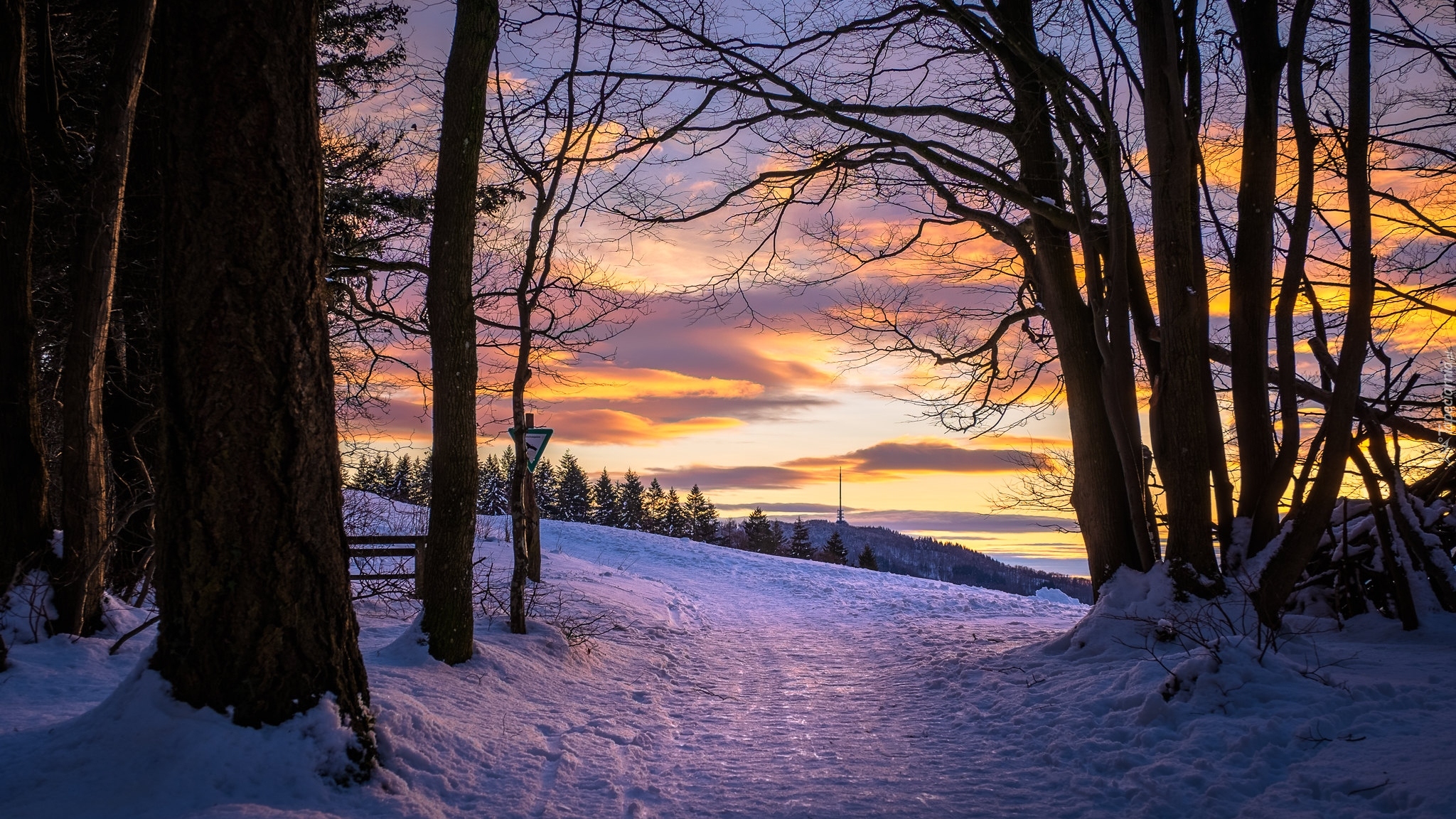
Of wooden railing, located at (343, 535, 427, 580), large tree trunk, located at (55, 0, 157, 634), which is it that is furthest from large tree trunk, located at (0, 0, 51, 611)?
wooden railing, located at (343, 535, 427, 580)

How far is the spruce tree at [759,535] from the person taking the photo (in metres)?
56.2

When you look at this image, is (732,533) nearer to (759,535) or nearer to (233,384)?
(759,535)

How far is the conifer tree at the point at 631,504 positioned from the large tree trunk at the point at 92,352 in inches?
2029

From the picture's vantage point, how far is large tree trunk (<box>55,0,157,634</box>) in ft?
20.6

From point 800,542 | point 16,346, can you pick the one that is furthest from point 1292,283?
point 800,542

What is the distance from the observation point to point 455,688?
5.54 meters

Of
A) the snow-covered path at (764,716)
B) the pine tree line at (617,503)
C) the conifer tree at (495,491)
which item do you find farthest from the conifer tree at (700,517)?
the snow-covered path at (764,716)

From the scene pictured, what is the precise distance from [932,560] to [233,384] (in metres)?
146

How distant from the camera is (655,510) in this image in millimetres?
62438

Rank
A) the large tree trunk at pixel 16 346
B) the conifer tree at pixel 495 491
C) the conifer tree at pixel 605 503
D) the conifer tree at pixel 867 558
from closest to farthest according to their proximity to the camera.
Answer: the large tree trunk at pixel 16 346
the conifer tree at pixel 495 491
the conifer tree at pixel 867 558
the conifer tree at pixel 605 503

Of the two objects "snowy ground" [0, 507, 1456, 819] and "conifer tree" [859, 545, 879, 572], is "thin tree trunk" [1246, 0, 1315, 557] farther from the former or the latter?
"conifer tree" [859, 545, 879, 572]

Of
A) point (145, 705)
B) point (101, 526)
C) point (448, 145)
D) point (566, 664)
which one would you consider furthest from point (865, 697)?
point (101, 526)

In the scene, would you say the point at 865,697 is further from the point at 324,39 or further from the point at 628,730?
the point at 324,39

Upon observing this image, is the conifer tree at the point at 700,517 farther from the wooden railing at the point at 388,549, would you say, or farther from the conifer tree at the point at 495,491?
the wooden railing at the point at 388,549
